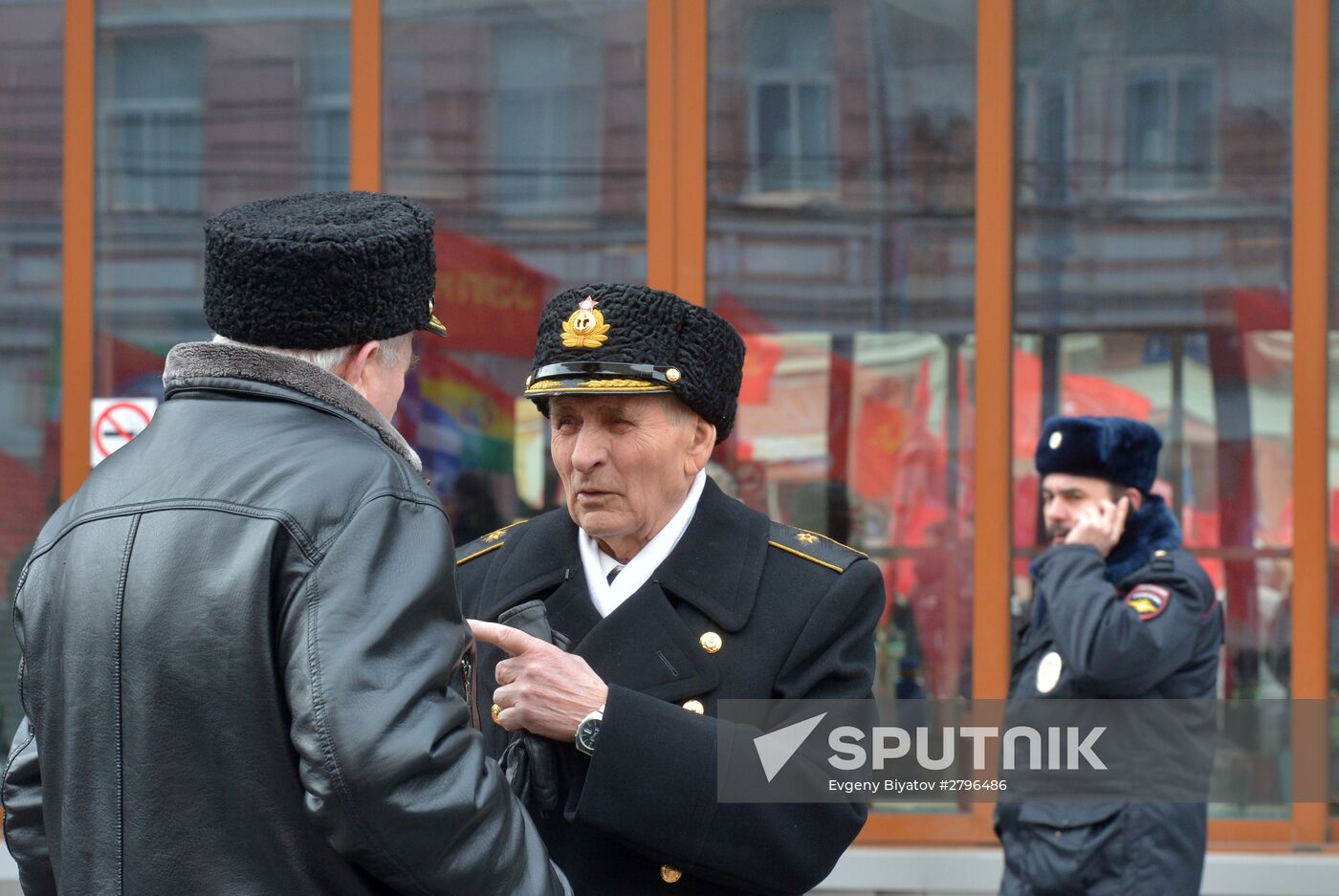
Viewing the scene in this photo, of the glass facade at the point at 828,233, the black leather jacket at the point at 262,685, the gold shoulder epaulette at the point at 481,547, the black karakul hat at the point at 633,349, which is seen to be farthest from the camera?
the glass facade at the point at 828,233

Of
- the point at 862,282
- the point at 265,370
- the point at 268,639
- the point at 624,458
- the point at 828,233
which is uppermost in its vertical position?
the point at 828,233

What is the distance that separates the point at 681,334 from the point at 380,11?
3.70m

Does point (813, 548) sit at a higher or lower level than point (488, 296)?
lower

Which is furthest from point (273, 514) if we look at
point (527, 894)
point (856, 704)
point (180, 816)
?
point (856, 704)

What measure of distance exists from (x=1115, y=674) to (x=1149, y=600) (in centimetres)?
23

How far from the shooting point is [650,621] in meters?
2.39

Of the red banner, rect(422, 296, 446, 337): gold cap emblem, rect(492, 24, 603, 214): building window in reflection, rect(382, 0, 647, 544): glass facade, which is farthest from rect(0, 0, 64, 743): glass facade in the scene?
rect(422, 296, 446, 337): gold cap emblem

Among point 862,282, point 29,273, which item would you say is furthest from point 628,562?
point 29,273

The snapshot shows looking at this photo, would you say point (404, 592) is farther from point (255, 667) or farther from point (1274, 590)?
point (1274, 590)

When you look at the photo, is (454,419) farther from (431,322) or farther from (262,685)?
(262,685)

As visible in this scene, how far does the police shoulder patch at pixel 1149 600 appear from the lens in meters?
3.63

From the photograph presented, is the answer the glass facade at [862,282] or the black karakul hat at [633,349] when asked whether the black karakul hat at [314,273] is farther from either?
the glass facade at [862,282]

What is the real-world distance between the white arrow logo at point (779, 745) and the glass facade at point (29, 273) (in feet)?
13.3

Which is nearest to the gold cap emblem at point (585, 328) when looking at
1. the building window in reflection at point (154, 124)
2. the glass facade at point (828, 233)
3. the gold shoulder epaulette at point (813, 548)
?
the gold shoulder epaulette at point (813, 548)
